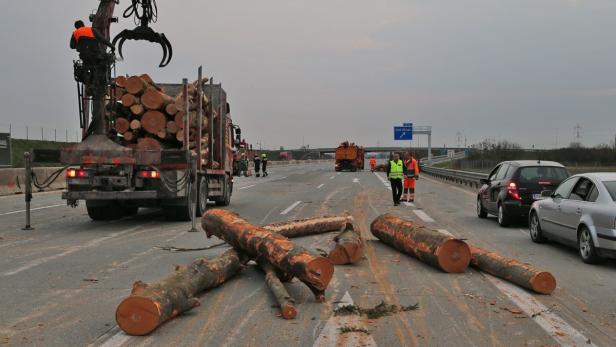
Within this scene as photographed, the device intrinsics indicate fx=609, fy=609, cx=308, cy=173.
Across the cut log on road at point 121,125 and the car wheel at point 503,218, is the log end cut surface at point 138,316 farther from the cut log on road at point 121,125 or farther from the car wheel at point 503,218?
the car wheel at point 503,218

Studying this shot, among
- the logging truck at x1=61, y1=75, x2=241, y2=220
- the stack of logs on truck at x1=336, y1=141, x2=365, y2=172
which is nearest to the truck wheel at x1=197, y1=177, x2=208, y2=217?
the logging truck at x1=61, y1=75, x2=241, y2=220

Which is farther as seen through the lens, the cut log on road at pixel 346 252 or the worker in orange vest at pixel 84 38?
the worker in orange vest at pixel 84 38

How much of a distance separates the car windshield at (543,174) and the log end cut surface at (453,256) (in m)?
5.82

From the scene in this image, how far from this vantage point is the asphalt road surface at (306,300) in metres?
5.05

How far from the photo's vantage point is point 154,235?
37.1 feet

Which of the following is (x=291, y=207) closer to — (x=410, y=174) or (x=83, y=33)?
(x=410, y=174)

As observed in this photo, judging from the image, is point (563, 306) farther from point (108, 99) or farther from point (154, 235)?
point (108, 99)

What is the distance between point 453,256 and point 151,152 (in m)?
6.96

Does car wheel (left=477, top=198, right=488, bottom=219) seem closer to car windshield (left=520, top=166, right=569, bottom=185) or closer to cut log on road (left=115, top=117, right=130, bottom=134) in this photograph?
car windshield (left=520, top=166, right=569, bottom=185)

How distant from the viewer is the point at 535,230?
35.0ft

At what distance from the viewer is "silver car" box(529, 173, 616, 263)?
26.6 feet

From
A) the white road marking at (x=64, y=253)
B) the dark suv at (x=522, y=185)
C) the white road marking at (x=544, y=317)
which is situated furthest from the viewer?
the dark suv at (x=522, y=185)

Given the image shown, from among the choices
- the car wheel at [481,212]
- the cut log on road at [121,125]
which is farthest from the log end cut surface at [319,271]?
the car wheel at [481,212]

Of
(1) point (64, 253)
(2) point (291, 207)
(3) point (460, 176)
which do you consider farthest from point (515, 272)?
(3) point (460, 176)
